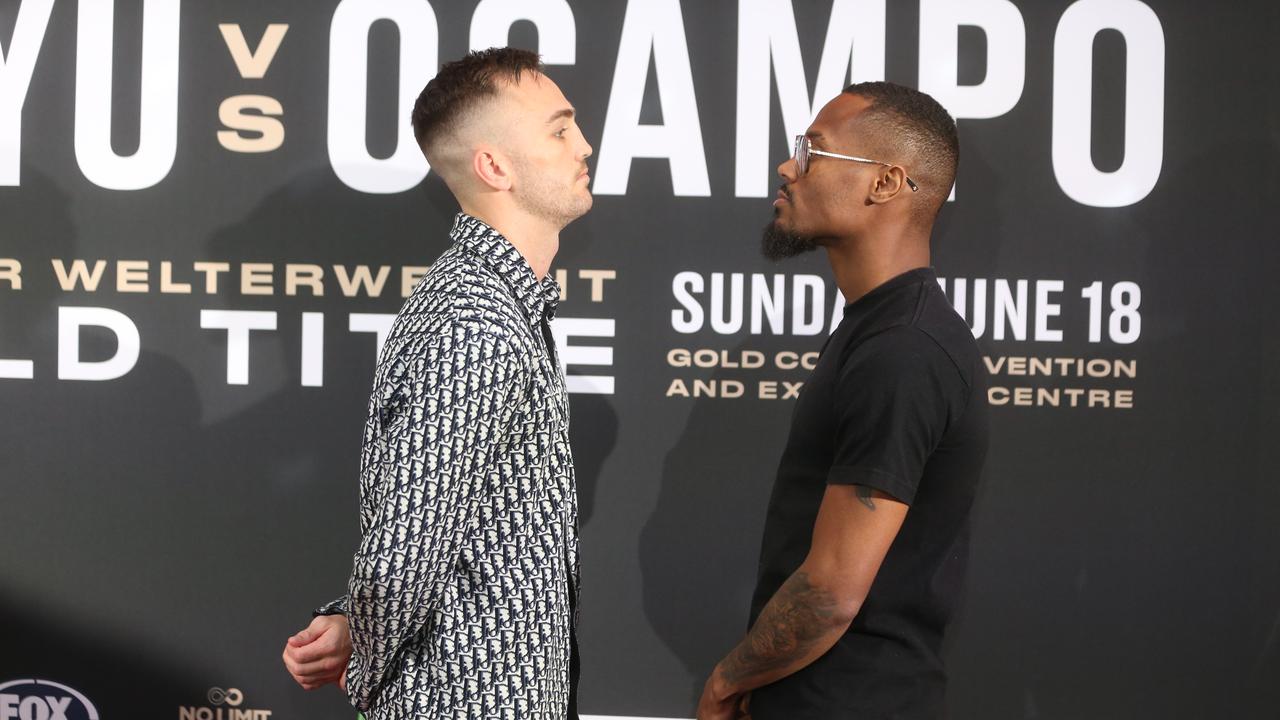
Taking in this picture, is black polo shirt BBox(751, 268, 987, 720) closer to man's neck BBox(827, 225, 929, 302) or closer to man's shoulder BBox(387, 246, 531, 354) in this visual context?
man's neck BBox(827, 225, 929, 302)

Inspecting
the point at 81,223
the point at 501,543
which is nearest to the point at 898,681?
the point at 501,543

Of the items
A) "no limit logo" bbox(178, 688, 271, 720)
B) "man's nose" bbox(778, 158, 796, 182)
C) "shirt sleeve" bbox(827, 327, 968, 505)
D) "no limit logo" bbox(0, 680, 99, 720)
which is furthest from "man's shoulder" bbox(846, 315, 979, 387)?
"no limit logo" bbox(0, 680, 99, 720)

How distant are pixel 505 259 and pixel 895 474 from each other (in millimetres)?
626

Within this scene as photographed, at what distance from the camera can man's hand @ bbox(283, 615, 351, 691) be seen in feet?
4.99

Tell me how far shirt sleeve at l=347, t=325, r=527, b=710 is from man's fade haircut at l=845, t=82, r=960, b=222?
0.73m

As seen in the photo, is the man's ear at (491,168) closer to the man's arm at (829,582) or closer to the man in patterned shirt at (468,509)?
the man in patterned shirt at (468,509)

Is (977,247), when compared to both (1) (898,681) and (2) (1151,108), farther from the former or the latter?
(1) (898,681)

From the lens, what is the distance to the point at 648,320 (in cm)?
266

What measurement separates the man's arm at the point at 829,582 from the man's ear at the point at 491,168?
679mm

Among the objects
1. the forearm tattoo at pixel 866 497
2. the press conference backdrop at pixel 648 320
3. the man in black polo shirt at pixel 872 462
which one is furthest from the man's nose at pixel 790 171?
the press conference backdrop at pixel 648 320

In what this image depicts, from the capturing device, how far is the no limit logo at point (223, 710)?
2.71 metres

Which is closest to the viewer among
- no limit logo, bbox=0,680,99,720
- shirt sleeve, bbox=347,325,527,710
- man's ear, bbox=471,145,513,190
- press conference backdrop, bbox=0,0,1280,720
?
shirt sleeve, bbox=347,325,527,710

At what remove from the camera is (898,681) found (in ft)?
5.09

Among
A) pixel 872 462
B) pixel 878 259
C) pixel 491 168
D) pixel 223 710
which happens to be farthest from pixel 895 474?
pixel 223 710
